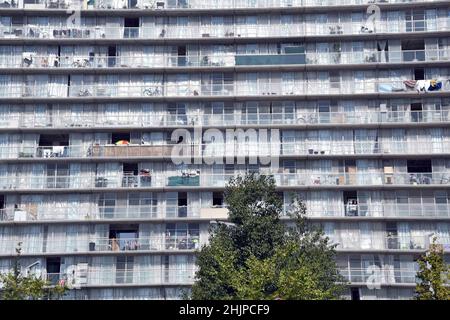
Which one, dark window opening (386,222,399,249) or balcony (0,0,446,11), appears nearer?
dark window opening (386,222,399,249)

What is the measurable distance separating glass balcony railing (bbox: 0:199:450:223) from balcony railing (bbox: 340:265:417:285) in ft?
16.1

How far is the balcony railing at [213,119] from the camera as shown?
80.8m

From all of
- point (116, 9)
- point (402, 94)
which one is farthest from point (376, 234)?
point (116, 9)

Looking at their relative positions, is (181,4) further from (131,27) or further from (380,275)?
(380,275)

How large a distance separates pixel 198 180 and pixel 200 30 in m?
14.9

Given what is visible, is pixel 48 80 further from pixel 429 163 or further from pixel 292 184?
pixel 429 163

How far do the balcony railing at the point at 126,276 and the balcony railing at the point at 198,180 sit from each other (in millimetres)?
7624

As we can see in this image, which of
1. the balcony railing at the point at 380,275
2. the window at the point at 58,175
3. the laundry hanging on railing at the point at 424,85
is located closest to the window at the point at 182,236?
the window at the point at 58,175

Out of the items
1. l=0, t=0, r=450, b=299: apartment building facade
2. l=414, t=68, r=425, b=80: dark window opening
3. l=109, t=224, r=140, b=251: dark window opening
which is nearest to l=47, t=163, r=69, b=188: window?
l=0, t=0, r=450, b=299: apartment building facade

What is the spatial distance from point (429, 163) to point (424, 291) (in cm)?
2581

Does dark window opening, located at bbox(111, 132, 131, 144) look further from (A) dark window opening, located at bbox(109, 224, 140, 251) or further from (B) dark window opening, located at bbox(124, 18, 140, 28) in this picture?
(B) dark window opening, located at bbox(124, 18, 140, 28)

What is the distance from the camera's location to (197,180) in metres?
79.5

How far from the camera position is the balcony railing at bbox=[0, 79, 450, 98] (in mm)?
81375

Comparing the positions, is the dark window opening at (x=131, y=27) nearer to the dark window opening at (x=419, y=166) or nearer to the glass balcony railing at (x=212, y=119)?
the glass balcony railing at (x=212, y=119)
